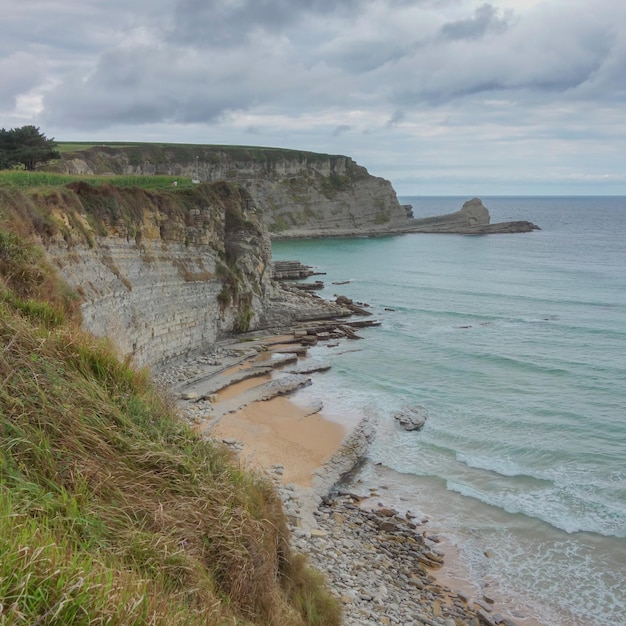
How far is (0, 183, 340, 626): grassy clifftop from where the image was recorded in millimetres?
4449

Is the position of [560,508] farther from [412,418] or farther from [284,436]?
[284,436]

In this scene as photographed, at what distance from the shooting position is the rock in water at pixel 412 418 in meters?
22.5

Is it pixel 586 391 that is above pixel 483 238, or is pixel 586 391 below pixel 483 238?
below

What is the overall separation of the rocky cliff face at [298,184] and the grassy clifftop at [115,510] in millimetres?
83470

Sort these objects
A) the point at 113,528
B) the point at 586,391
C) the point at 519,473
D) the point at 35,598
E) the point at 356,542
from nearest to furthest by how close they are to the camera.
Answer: the point at 35,598, the point at 113,528, the point at 356,542, the point at 519,473, the point at 586,391

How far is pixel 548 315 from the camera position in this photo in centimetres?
4169

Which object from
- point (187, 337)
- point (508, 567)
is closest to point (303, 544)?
point (508, 567)

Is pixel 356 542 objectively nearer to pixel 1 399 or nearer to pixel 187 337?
pixel 1 399

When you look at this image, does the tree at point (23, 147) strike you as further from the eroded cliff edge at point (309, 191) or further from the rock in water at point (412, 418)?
the eroded cliff edge at point (309, 191)

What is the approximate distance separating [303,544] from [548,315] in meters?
33.0

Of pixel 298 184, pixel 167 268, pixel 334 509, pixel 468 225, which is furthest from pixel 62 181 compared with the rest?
pixel 468 225

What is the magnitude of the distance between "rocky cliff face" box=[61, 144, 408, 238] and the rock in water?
72.9 metres

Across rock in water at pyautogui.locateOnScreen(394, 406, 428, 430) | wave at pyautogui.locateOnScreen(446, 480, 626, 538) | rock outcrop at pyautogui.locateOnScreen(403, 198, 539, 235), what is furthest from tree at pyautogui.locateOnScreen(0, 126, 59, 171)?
rock outcrop at pyautogui.locateOnScreen(403, 198, 539, 235)

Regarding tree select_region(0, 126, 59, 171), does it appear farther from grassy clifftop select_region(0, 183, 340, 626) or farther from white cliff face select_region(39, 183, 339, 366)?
grassy clifftop select_region(0, 183, 340, 626)
